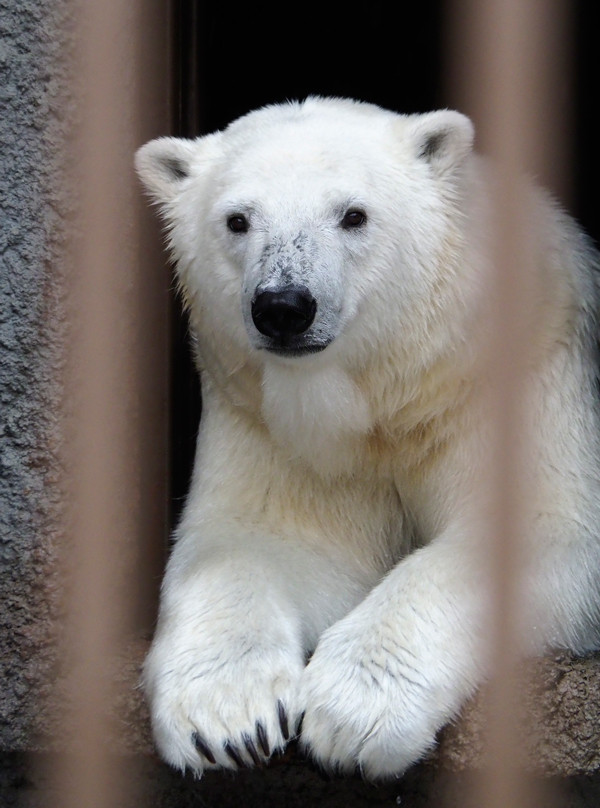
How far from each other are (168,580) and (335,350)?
618 millimetres

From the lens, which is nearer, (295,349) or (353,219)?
(295,349)

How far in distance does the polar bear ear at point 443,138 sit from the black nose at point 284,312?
59cm

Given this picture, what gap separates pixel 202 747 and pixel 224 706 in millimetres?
78

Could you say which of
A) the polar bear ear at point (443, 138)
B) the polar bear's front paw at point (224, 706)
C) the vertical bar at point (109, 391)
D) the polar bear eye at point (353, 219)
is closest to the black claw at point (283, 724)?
the polar bear's front paw at point (224, 706)

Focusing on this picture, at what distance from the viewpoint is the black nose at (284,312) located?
2.06 meters

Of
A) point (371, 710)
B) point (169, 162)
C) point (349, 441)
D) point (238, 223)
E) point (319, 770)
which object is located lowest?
point (319, 770)

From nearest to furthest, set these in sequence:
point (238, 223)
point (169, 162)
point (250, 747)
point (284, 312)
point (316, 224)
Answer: point (250, 747), point (284, 312), point (316, 224), point (238, 223), point (169, 162)

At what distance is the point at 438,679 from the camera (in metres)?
1.99

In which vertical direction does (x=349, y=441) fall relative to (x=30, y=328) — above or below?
below

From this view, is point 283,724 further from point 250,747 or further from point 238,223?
point 238,223

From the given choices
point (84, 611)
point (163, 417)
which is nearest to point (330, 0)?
point (163, 417)

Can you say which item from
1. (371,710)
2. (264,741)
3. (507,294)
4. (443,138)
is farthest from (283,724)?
(443,138)

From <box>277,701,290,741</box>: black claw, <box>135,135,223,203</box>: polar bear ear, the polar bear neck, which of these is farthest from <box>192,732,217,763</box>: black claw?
<box>135,135,223,203</box>: polar bear ear

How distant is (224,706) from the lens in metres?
1.96
